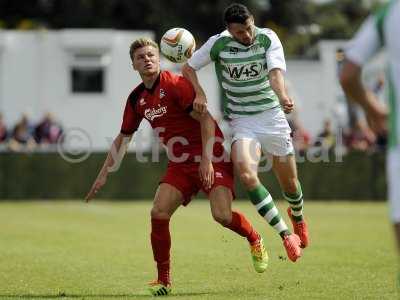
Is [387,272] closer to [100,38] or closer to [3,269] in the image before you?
[3,269]

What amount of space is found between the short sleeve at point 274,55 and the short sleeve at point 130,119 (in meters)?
1.28

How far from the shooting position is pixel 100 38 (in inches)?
1264

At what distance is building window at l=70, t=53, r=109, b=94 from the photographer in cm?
3225

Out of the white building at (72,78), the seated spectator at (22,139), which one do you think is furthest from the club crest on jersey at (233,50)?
the white building at (72,78)

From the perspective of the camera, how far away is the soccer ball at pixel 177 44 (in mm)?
9773

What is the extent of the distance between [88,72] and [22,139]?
295 inches

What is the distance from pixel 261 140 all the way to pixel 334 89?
83.6 feet

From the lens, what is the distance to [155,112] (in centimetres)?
930

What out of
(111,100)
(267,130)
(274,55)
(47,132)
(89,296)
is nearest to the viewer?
(89,296)

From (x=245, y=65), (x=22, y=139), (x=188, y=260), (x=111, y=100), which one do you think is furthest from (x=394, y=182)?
(x=111, y=100)

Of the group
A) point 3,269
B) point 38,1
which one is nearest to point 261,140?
point 3,269

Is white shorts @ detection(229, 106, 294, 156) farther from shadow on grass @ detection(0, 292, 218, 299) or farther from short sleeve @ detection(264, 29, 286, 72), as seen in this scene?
shadow on grass @ detection(0, 292, 218, 299)

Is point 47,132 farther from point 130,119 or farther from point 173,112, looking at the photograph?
point 173,112

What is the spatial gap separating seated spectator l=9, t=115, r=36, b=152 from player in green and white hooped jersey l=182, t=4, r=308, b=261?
15284mm
